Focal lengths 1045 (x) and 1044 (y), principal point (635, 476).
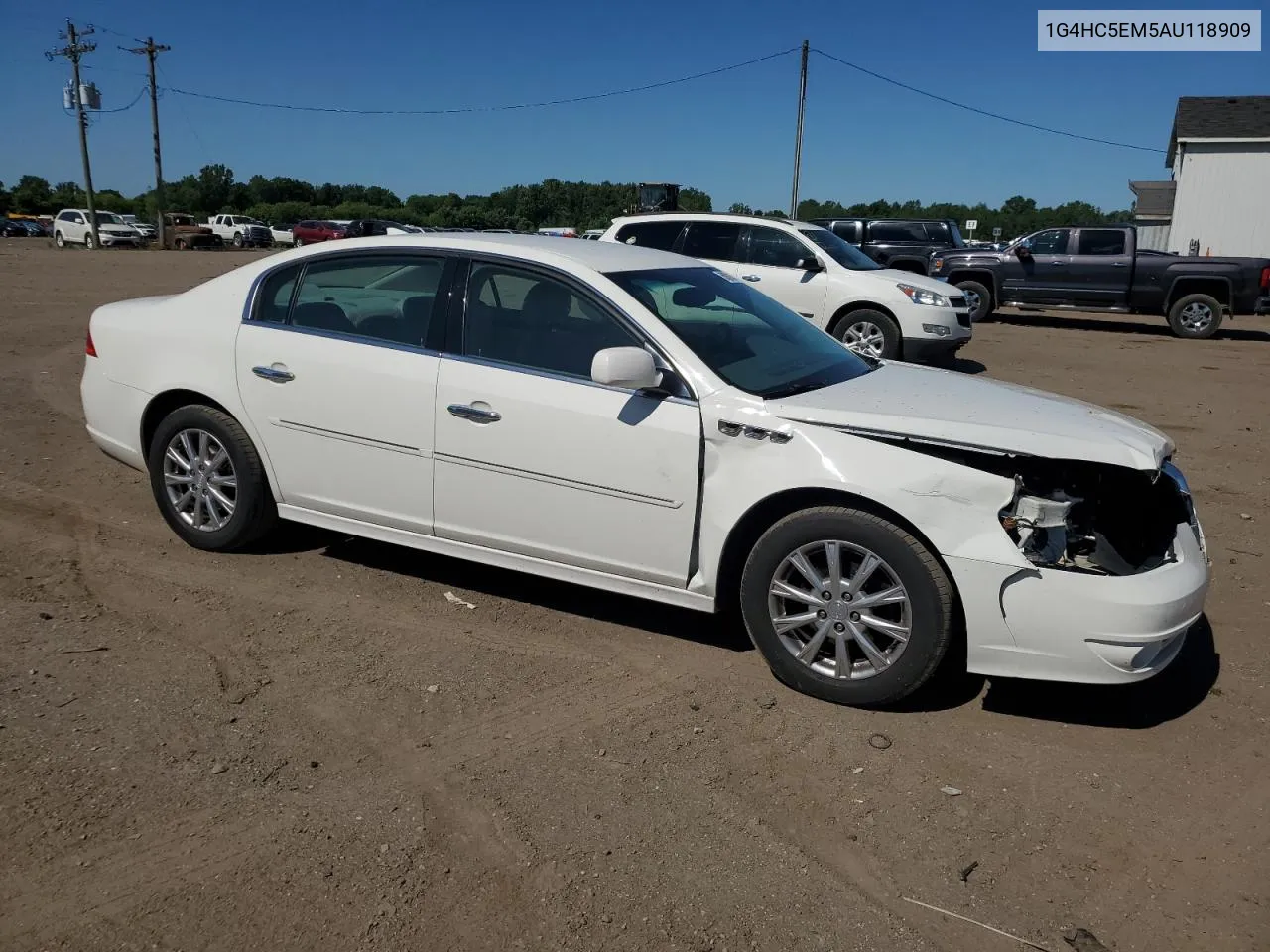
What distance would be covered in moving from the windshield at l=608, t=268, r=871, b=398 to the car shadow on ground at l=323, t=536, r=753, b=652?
1.15 m

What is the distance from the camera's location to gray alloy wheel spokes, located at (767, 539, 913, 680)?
375cm

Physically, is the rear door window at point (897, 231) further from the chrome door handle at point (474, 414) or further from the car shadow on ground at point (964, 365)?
the chrome door handle at point (474, 414)

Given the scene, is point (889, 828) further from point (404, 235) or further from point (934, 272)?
point (934, 272)

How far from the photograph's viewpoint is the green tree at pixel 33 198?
87625mm

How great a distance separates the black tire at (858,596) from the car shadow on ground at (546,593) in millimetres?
494

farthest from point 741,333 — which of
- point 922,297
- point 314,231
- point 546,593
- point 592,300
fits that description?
point 314,231

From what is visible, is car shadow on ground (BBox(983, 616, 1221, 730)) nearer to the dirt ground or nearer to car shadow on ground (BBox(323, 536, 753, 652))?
the dirt ground

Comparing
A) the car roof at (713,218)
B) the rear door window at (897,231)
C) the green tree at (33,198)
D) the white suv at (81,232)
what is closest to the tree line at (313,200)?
the green tree at (33,198)

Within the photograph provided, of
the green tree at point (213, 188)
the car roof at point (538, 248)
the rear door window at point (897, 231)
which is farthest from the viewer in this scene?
the green tree at point (213, 188)

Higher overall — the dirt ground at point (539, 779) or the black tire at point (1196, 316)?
the black tire at point (1196, 316)

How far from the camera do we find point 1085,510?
13.1 ft

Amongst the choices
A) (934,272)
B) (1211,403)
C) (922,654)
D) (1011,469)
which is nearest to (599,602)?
(922,654)

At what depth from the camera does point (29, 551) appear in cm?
531

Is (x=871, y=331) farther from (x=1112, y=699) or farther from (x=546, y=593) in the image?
(x=1112, y=699)
